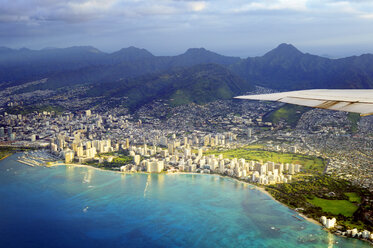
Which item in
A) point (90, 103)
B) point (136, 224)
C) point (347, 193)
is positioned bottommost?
point (136, 224)

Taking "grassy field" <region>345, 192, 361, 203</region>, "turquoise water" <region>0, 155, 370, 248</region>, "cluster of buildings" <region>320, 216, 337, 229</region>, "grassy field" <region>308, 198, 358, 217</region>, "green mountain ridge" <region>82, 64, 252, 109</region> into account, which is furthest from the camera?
"green mountain ridge" <region>82, 64, 252, 109</region>

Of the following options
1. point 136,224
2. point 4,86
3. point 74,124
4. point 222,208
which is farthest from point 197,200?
point 4,86

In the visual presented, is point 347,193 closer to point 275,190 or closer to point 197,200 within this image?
point 275,190

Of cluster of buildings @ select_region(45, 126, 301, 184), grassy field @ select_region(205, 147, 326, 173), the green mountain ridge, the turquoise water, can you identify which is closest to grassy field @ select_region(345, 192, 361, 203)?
the turquoise water

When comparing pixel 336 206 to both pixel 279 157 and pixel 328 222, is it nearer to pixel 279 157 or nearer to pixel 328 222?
pixel 328 222

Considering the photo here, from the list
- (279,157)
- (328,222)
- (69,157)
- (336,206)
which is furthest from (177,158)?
(328,222)

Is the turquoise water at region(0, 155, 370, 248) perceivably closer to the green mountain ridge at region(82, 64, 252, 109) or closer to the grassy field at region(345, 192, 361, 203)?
the grassy field at region(345, 192, 361, 203)

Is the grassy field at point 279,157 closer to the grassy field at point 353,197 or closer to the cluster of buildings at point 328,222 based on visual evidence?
the grassy field at point 353,197
